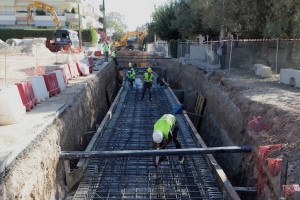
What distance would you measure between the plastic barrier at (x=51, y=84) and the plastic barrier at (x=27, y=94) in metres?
1.42

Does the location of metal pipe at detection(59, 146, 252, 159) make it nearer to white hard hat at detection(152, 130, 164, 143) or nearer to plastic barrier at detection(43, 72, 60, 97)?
white hard hat at detection(152, 130, 164, 143)

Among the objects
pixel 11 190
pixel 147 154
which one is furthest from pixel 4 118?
pixel 147 154

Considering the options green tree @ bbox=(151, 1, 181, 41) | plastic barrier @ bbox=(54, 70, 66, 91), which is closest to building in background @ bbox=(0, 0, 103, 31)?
green tree @ bbox=(151, 1, 181, 41)

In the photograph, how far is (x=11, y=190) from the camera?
4012 mm

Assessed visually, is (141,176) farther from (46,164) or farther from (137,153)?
(46,164)

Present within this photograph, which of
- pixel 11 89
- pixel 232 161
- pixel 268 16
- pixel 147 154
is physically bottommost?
pixel 232 161

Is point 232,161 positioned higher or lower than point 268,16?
lower

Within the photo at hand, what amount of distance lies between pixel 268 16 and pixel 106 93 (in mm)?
8824

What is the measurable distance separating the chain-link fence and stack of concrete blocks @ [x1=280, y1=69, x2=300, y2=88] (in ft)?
5.07

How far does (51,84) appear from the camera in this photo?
10070 millimetres

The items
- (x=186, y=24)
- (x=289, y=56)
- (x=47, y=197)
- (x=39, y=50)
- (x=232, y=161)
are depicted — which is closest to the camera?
(x=47, y=197)

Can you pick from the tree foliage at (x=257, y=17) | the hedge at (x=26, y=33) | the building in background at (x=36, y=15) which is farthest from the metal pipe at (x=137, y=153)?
the building in background at (x=36, y=15)

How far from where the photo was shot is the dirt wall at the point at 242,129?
18.4 feet

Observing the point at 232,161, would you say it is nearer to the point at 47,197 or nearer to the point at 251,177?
the point at 251,177
